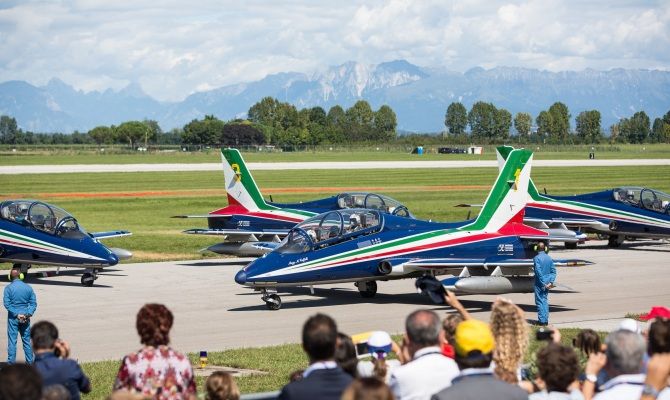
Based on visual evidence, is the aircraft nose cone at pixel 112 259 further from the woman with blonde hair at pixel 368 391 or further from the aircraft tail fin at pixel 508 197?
the woman with blonde hair at pixel 368 391

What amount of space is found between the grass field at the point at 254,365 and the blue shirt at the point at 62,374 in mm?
4921

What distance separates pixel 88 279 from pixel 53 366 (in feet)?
59.8

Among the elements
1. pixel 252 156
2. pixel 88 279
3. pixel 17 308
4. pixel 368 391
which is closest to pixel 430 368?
pixel 368 391

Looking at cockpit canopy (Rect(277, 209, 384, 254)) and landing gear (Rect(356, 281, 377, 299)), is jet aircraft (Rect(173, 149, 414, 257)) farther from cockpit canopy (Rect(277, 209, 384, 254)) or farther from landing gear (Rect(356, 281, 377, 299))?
cockpit canopy (Rect(277, 209, 384, 254))

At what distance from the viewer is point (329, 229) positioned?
80.4 feet

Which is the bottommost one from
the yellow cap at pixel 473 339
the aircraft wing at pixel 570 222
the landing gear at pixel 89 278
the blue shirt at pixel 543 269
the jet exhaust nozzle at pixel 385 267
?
the landing gear at pixel 89 278

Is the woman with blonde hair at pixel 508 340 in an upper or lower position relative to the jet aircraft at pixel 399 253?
upper

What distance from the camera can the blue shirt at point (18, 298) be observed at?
56.7 feet

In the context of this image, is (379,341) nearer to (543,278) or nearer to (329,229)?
(543,278)

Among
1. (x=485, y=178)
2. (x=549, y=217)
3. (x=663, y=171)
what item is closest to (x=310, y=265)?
(x=549, y=217)

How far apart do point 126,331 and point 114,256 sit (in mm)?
6652

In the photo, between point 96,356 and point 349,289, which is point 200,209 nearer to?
point 349,289

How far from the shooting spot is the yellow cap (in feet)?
27.4

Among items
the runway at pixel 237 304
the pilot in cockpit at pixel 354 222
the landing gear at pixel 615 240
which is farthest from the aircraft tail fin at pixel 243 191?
the landing gear at pixel 615 240
